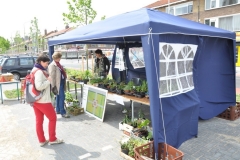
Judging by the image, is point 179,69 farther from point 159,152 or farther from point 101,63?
point 101,63

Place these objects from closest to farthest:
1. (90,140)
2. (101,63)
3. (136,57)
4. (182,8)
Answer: (90,140) → (101,63) → (136,57) → (182,8)

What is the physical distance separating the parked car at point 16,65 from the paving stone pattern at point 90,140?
24.9 ft

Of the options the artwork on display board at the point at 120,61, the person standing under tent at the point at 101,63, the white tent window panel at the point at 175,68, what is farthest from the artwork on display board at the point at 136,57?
the white tent window panel at the point at 175,68

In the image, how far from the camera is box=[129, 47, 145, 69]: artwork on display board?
24.3ft

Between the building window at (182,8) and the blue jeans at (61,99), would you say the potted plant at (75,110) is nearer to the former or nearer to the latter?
the blue jeans at (61,99)

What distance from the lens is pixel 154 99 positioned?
129 inches

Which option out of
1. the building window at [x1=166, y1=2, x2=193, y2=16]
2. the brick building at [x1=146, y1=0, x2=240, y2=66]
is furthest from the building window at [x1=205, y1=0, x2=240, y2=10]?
the building window at [x1=166, y1=2, x2=193, y2=16]

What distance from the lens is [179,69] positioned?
399 cm

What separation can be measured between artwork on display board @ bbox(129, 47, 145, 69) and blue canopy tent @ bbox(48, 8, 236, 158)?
2686 mm

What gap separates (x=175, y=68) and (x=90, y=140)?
2.36m

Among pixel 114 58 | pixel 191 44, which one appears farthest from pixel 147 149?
pixel 114 58

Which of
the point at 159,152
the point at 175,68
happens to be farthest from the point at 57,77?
the point at 159,152

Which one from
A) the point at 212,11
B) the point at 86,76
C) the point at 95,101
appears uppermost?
the point at 212,11

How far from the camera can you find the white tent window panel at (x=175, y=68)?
139 inches
